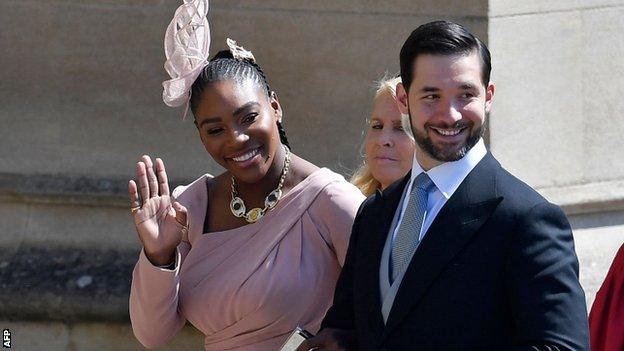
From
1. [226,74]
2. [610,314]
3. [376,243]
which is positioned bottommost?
[610,314]

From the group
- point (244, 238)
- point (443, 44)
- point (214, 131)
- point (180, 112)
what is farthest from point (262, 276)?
point (180, 112)

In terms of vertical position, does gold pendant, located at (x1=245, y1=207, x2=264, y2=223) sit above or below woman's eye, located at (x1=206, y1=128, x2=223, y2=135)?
below

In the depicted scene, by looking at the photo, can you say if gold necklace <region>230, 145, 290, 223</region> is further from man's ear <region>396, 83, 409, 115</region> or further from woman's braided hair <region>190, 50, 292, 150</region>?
man's ear <region>396, 83, 409, 115</region>

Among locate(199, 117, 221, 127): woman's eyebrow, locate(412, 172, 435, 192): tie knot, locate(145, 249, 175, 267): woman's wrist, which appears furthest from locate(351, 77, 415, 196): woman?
locate(412, 172, 435, 192): tie knot

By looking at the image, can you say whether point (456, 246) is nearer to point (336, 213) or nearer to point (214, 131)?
point (336, 213)

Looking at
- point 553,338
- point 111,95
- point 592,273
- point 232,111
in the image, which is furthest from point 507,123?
point 553,338

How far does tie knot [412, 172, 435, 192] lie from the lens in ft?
10.0

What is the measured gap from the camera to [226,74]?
3.79 m

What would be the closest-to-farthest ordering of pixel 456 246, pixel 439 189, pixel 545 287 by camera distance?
pixel 545 287, pixel 456 246, pixel 439 189

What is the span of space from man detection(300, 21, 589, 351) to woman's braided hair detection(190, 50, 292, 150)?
28.9 inches

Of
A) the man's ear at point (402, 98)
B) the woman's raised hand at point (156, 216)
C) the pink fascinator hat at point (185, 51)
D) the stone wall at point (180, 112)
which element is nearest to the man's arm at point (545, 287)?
the man's ear at point (402, 98)

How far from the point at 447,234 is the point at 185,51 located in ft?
4.09

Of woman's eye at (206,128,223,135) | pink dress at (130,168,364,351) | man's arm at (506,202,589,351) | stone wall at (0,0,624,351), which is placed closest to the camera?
man's arm at (506,202,589,351)

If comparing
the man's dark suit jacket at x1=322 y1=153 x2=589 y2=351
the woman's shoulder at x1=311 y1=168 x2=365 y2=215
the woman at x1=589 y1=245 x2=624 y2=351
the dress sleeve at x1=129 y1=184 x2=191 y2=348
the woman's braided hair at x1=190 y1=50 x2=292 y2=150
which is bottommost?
the woman at x1=589 y1=245 x2=624 y2=351
